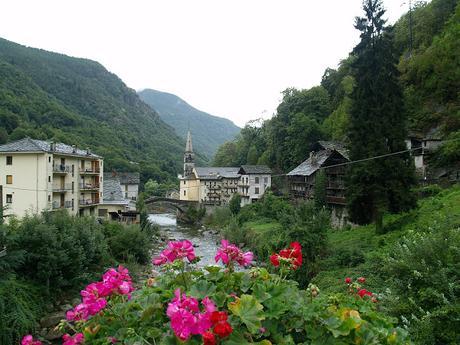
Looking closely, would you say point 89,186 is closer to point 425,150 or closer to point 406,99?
point 425,150

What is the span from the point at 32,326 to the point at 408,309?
57.1 feet

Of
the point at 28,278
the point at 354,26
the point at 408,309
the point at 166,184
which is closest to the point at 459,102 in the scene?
the point at 354,26

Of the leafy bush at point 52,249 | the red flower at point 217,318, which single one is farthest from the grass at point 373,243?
the red flower at point 217,318

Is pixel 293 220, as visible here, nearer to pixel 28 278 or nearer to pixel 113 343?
pixel 28 278

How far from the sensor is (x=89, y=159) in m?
45.8

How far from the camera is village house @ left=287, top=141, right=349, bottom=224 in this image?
41.5 meters

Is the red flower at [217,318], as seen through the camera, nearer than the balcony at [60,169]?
Yes

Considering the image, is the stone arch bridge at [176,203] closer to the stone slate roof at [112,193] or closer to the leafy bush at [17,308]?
the stone slate roof at [112,193]

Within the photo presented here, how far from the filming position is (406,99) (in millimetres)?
44875

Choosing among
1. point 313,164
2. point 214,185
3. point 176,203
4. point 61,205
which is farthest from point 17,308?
point 214,185

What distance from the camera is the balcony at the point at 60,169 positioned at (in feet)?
126

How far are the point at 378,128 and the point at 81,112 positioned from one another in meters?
134

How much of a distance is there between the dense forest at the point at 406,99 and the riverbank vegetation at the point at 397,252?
790 centimetres

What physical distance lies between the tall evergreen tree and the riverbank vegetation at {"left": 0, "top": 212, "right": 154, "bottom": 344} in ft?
60.7
